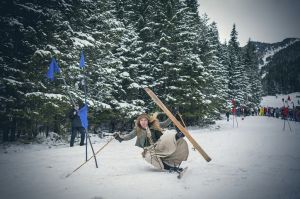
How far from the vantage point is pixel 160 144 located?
20.8 feet

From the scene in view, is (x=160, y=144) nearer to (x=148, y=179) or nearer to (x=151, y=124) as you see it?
(x=151, y=124)

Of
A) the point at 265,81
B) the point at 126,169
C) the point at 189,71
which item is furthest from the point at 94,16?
the point at 265,81

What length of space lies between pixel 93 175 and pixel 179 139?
2.52 metres

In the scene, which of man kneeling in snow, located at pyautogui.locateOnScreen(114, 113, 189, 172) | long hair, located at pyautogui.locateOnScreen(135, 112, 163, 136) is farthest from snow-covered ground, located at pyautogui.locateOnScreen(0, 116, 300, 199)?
long hair, located at pyautogui.locateOnScreen(135, 112, 163, 136)

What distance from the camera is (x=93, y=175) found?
6.08 meters

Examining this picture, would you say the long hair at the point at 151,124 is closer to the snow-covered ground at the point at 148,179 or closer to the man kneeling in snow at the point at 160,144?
the man kneeling in snow at the point at 160,144

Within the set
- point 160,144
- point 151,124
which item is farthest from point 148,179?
point 151,124

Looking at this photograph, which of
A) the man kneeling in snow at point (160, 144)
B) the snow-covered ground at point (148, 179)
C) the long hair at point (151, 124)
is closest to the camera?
the snow-covered ground at point (148, 179)

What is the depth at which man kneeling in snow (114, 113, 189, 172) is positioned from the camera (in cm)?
621

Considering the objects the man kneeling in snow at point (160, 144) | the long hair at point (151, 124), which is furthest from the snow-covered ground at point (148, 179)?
the long hair at point (151, 124)

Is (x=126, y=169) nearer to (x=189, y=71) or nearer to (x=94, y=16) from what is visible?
(x=94, y=16)

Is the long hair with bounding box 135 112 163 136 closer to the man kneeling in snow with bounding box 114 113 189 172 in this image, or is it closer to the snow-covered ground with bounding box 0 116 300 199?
the man kneeling in snow with bounding box 114 113 189 172

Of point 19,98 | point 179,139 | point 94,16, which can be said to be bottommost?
point 179,139

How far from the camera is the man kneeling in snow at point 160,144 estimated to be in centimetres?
621
